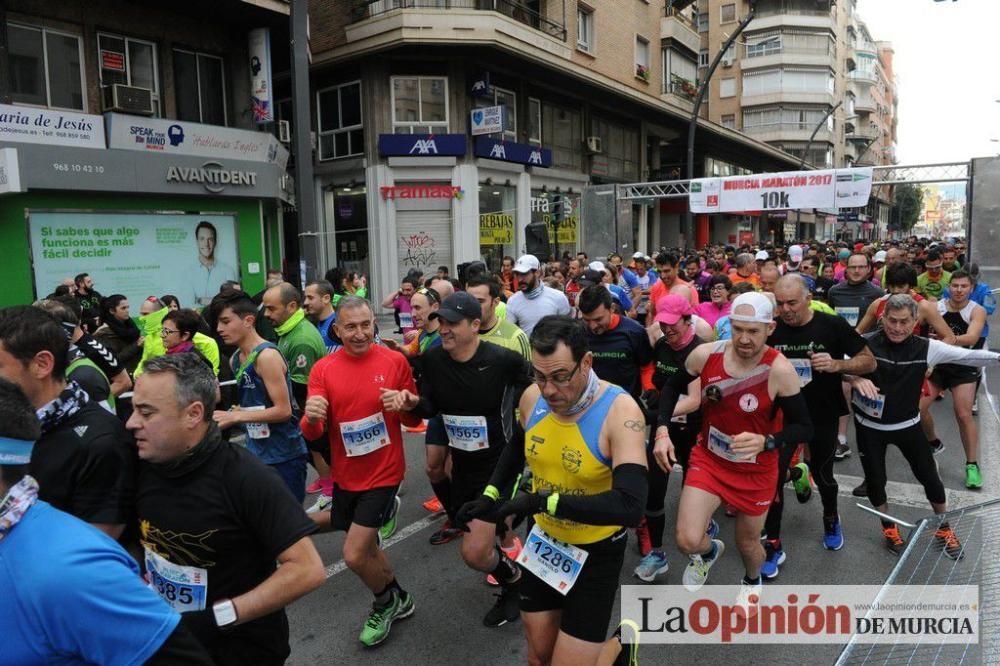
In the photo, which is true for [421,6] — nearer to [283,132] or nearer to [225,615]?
[283,132]

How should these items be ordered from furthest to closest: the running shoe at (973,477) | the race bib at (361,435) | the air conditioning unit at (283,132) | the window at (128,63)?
the air conditioning unit at (283,132) < the window at (128,63) < the running shoe at (973,477) < the race bib at (361,435)

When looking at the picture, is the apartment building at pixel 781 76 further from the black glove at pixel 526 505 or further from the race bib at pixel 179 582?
the race bib at pixel 179 582

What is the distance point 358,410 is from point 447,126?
17.2 meters

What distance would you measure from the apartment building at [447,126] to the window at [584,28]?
0.05m

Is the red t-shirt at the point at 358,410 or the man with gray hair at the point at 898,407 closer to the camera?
the red t-shirt at the point at 358,410

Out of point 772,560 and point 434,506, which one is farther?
point 434,506

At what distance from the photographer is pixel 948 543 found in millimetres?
3182

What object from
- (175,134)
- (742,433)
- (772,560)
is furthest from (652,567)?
(175,134)

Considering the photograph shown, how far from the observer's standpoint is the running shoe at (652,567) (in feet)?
14.5

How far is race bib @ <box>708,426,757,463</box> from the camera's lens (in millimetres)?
3756

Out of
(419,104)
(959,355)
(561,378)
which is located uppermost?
(419,104)

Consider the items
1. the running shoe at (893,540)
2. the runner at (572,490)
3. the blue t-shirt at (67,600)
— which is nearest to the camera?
the blue t-shirt at (67,600)

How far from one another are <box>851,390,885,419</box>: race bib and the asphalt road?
1.01m

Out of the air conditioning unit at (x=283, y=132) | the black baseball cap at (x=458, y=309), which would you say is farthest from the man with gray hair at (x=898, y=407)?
the air conditioning unit at (x=283, y=132)
